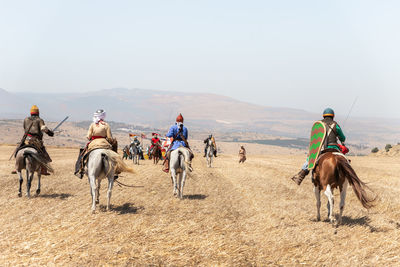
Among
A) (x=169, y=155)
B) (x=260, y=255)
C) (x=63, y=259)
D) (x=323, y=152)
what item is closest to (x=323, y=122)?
(x=323, y=152)

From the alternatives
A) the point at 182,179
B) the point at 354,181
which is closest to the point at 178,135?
the point at 182,179

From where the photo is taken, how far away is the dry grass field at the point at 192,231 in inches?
314

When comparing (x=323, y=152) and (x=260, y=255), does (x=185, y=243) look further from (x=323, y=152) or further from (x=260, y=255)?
(x=323, y=152)

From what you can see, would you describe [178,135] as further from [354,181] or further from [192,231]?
[354,181]

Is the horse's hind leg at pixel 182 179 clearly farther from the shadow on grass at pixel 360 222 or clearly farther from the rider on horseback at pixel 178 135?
the shadow on grass at pixel 360 222

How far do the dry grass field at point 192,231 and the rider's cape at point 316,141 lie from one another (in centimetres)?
158

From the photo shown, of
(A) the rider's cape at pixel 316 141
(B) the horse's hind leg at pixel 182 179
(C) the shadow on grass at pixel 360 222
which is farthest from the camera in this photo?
(B) the horse's hind leg at pixel 182 179

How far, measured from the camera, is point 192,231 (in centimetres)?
993

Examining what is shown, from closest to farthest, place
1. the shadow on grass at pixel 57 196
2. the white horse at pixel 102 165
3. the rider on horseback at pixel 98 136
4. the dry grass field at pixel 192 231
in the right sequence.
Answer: the dry grass field at pixel 192 231 → the white horse at pixel 102 165 → the rider on horseback at pixel 98 136 → the shadow on grass at pixel 57 196

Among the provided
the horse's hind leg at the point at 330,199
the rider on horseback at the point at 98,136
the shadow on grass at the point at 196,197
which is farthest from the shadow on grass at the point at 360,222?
the rider on horseback at the point at 98,136

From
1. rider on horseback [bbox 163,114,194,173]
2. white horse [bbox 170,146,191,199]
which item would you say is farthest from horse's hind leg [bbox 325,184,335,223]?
rider on horseback [bbox 163,114,194,173]

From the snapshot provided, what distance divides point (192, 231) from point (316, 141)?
4294 mm

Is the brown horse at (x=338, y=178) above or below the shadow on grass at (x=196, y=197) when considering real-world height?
above

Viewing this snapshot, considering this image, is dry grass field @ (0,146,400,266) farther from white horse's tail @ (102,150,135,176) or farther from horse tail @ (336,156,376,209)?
white horse's tail @ (102,150,135,176)
